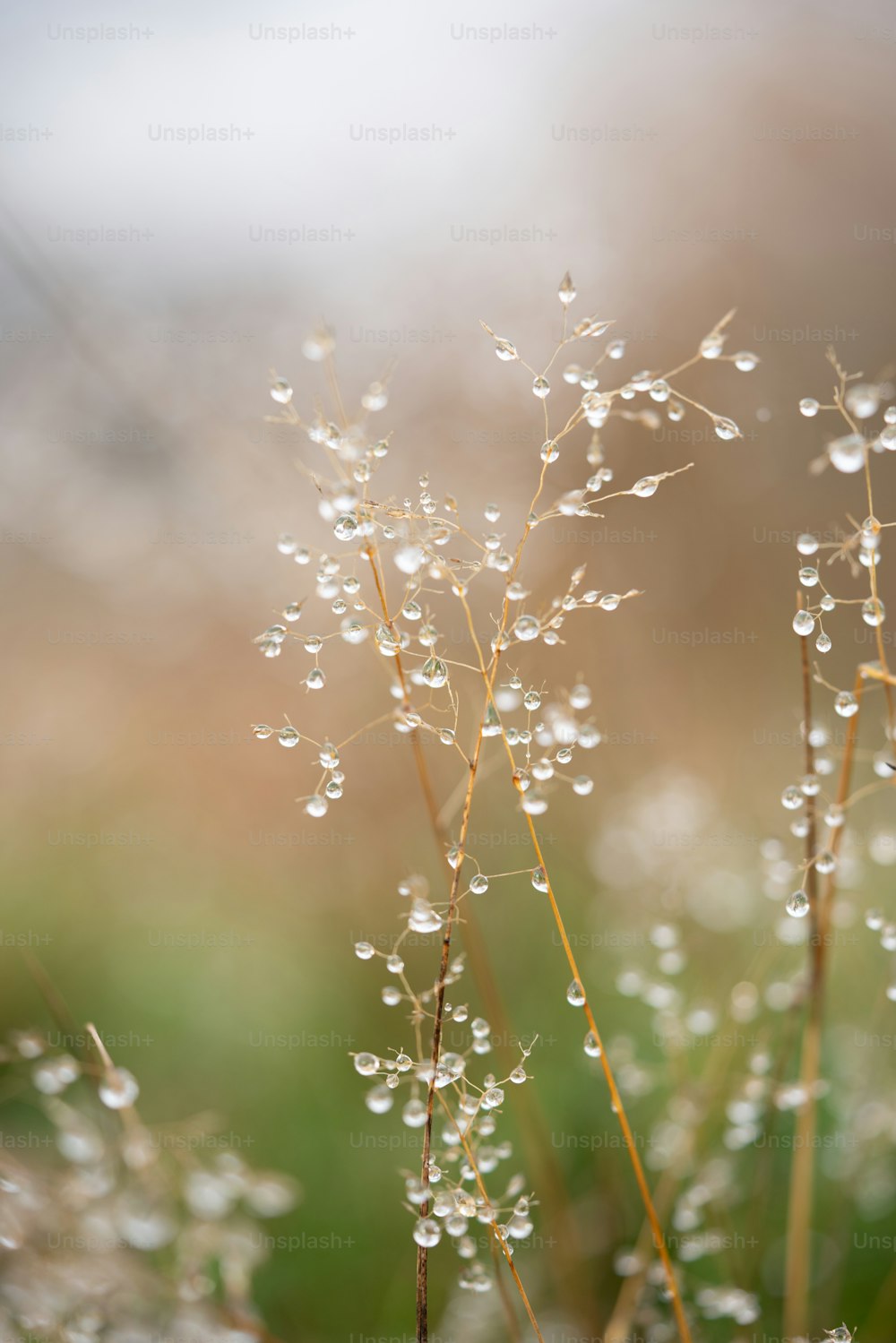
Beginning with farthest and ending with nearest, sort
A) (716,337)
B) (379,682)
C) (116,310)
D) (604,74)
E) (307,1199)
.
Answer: (604,74), (116,310), (379,682), (307,1199), (716,337)

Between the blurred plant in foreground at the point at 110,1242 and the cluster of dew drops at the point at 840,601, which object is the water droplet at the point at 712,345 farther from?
the blurred plant in foreground at the point at 110,1242

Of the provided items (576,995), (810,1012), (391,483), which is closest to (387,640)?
(576,995)

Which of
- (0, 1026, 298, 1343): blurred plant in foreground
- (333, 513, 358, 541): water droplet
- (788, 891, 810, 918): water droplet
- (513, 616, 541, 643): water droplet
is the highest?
(333, 513, 358, 541): water droplet

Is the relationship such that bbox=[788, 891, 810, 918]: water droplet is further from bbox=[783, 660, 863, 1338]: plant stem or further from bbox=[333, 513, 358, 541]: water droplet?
bbox=[333, 513, 358, 541]: water droplet

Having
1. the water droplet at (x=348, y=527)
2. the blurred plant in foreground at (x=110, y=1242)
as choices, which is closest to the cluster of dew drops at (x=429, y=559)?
the water droplet at (x=348, y=527)

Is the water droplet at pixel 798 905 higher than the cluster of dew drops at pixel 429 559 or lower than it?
lower

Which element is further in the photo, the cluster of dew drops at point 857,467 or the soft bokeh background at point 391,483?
the soft bokeh background at point 391,483

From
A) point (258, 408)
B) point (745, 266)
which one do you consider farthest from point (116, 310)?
point (745, 266)

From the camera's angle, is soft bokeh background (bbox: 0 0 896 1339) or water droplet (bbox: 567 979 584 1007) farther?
soft bokeh background (bbox: 0 0 896 1339)

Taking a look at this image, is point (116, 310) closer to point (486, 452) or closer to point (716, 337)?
point (486, 452)

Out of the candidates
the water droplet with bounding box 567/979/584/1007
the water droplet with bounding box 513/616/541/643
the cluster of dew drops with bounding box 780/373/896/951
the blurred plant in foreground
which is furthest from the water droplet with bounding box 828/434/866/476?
the blurred plant in foreground

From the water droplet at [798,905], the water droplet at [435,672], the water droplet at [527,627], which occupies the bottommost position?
the water droplet at [798,905]
